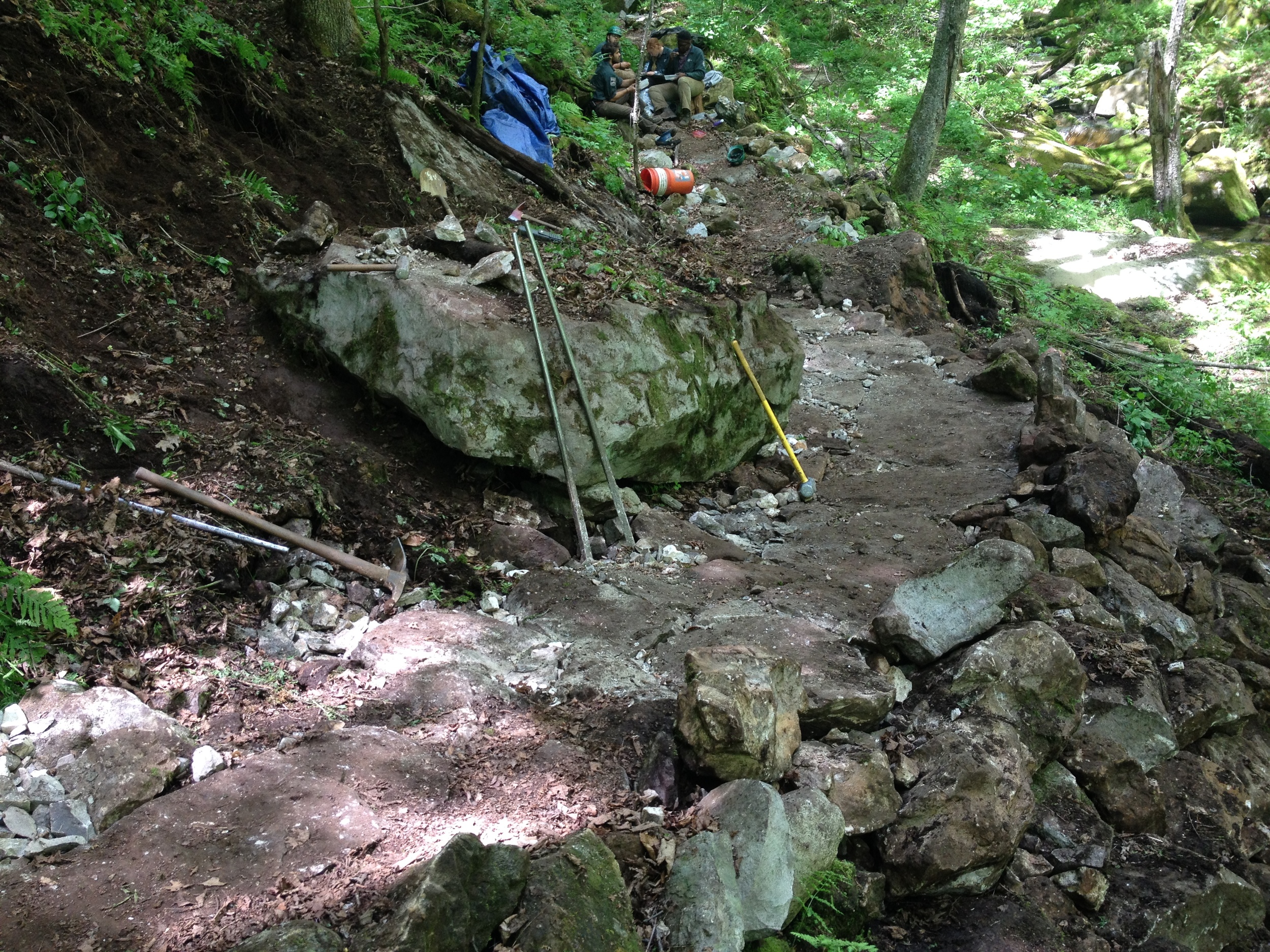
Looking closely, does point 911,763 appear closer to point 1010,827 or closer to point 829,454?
point 1010,827

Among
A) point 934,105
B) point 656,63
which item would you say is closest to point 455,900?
point 934,105

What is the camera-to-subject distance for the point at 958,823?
3467 millimetres

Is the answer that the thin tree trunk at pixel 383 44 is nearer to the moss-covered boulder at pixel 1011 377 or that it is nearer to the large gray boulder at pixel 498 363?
the large gray boulder at pixel 498 363

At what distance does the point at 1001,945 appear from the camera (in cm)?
332

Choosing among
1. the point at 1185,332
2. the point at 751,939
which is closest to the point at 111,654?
the point at 751,939

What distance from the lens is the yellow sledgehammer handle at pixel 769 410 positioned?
22.6 ft

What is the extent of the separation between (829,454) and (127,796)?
6.25 metres

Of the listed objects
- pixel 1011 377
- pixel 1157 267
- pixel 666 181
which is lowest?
pixel 1157 267

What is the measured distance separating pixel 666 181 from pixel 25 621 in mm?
10061

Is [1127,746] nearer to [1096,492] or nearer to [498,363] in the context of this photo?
[1096,492]

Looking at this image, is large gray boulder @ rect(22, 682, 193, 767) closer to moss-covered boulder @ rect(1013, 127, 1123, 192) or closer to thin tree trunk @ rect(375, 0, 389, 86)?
thin tree trunk @ rect(375, 0, 389, 86)

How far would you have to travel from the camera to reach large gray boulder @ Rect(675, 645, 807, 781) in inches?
128

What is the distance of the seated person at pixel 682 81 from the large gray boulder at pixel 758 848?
47.3 feet

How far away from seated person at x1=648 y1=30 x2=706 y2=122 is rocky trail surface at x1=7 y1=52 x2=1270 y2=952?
35.8ft
